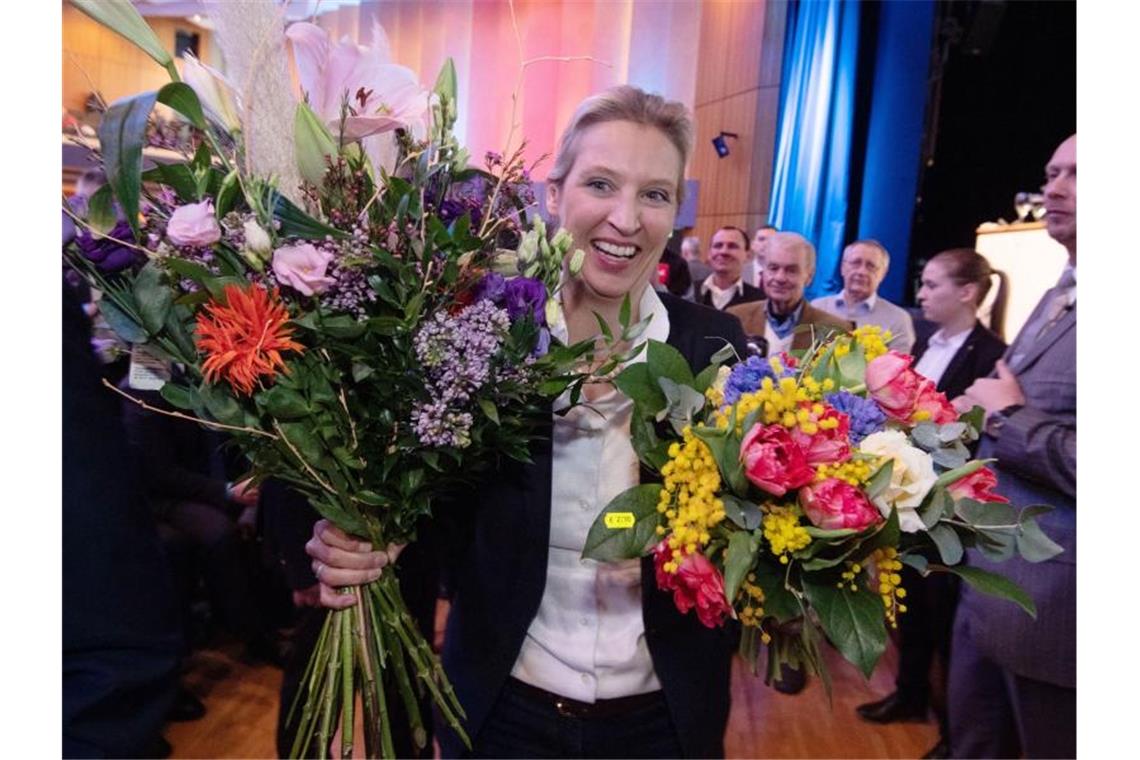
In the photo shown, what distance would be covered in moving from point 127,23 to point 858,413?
86 centimetres

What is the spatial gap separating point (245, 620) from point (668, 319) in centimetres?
270

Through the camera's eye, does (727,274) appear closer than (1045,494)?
No

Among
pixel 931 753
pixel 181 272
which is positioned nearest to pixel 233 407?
pixel 181 272

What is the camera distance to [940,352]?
3.05 meters

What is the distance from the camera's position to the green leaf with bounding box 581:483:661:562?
95cm

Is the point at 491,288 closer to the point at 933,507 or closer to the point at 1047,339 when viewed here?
the point at 933,507

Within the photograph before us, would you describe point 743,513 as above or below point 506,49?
below

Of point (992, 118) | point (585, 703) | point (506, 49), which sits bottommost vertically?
point (585, 703)

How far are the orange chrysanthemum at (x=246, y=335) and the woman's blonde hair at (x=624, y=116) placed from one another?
61cm

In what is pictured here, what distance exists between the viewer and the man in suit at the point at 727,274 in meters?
3.48

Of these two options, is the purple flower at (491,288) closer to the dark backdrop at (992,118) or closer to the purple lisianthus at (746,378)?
the purple lisianthus at (746,378)

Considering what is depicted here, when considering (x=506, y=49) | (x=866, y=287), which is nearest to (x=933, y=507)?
(x=506, y=49)

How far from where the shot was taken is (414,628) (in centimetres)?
104
